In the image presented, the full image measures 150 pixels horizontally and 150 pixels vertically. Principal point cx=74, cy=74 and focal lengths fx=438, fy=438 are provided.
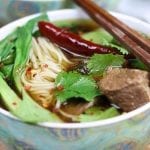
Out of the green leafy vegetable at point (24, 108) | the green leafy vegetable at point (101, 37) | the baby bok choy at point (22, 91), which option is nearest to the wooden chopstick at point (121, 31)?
the green leafy vegetable at point (101, 37)

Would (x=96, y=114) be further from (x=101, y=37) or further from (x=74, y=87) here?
(x=101, y=37)

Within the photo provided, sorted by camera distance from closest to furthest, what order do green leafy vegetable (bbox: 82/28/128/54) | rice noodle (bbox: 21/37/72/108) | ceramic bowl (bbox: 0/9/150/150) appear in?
1. ceramic bowl (bbox: 0/9/150/150)
2. rice noodle (bbox: 21/37/72/108)
3. green leafy vegetable (bbox: 82/28/128/54)

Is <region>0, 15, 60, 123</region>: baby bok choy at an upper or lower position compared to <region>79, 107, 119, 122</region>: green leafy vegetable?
upper

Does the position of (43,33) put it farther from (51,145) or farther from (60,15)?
(51,145)

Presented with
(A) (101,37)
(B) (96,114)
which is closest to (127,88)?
(B) (96,114)

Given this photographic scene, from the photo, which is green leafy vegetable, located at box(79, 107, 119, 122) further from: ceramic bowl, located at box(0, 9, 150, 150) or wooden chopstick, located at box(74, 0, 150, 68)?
wooden chopstick, located at box(74, 0, 150, 68)

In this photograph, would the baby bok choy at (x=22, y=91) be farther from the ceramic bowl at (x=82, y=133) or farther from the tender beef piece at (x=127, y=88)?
the tender beef piece at (x=127, y=88)

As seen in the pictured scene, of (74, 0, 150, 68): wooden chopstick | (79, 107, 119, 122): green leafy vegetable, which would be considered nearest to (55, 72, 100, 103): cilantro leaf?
(79, 107, 119, 122): green leafy vegetable
